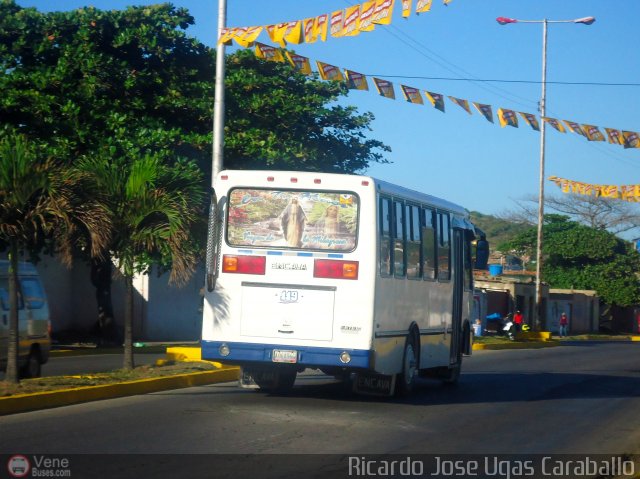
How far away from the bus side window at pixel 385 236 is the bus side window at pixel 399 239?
259mm

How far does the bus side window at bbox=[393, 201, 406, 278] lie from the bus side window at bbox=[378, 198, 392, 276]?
0.26m

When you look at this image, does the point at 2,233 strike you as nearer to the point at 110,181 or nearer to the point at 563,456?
the point at 110,181

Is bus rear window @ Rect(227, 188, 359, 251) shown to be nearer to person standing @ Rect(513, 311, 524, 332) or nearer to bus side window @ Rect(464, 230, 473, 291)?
bus side window @ Rect(464, 230, 473, 291)

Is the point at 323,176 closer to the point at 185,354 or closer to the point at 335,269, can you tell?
the point at 335,269

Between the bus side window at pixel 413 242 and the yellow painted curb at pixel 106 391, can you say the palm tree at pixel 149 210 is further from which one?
the bus side window at pixel 413 242

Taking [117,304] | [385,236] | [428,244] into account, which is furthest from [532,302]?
[385,236]

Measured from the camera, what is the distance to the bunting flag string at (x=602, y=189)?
105 ft

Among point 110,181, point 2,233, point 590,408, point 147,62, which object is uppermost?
point 147,62

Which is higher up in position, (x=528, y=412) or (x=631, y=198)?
(x=631, y=198)

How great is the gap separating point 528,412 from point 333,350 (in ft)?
10.4

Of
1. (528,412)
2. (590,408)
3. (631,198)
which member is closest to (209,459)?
(528,412)

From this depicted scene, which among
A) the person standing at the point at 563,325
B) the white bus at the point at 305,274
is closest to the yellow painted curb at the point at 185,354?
the white bus at the point at 305,274

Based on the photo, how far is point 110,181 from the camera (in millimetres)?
15000

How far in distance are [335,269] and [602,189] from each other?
23542 millimetres
